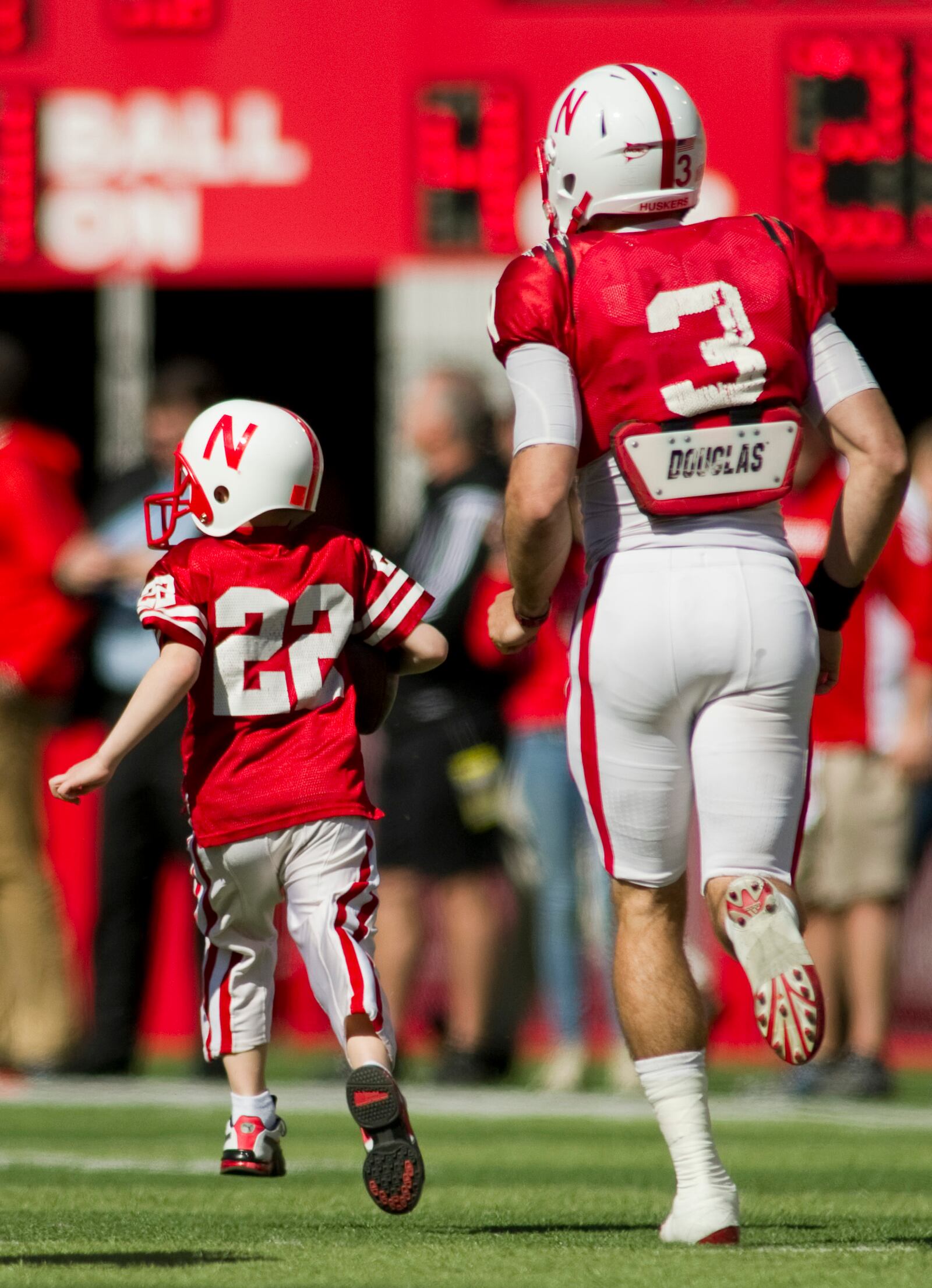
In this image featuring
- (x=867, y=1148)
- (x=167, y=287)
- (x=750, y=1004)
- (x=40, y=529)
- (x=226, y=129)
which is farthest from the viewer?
(x=167, y=287)

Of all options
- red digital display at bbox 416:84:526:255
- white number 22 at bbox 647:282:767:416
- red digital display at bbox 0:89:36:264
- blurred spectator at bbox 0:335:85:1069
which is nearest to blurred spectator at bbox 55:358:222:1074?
blurred spectator at bbox 0:335:85:1069

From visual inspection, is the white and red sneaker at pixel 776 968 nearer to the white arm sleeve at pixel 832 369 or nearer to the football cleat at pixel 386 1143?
the football cleat at pixel 386 1143

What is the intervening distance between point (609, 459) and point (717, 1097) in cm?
389

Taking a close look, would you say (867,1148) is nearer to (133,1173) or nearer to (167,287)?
(133,1173)

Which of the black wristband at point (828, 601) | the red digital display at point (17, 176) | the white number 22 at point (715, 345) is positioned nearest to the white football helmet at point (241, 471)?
the white number 22 at point (715, 345)

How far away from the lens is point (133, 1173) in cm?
578

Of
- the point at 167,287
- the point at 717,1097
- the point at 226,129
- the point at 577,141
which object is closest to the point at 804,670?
the point at 577,141

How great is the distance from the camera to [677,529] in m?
4.39

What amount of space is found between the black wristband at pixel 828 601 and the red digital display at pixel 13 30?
8.30 meters

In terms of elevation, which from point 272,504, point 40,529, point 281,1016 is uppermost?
point 272,504

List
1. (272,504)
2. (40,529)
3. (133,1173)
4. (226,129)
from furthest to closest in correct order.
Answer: (226,129) → (40,529) → (133,1173) → (272,504)

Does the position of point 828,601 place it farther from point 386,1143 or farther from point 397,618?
point 386,1143

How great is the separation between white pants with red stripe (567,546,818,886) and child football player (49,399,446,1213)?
613mm

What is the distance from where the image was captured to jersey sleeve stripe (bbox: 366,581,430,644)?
4945 mm
